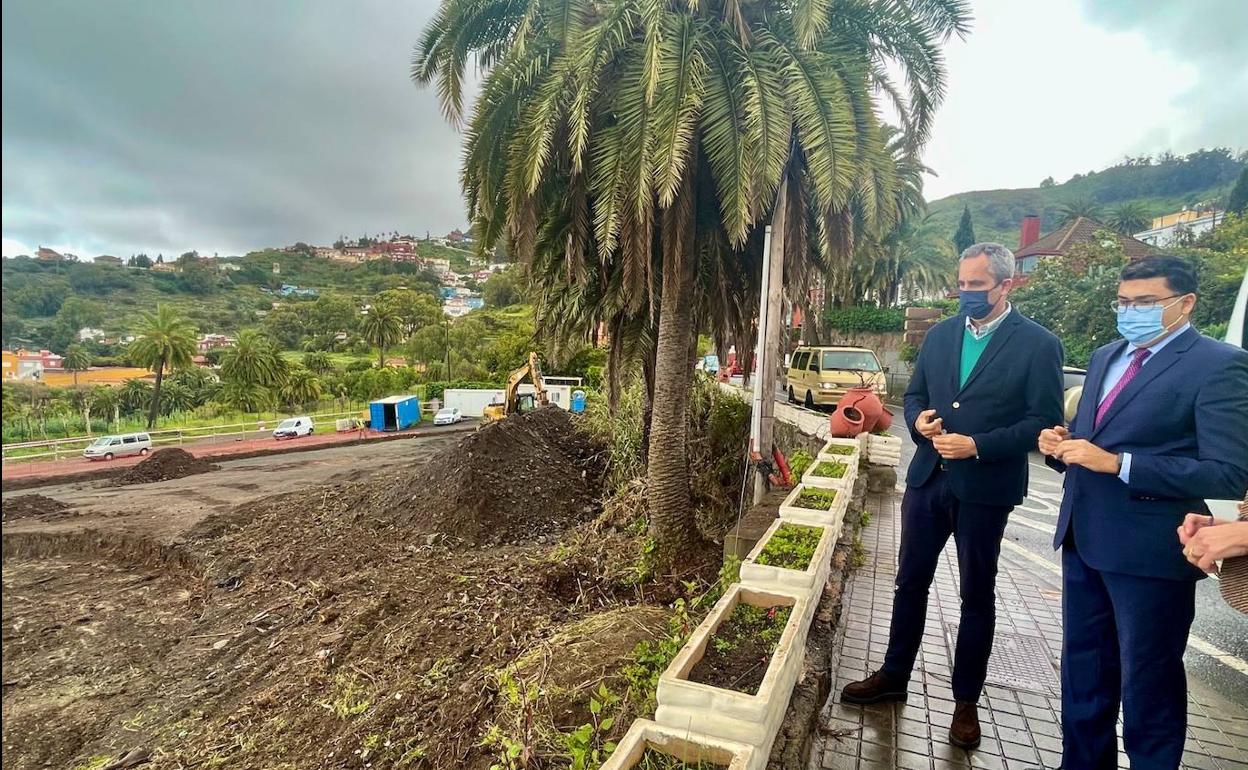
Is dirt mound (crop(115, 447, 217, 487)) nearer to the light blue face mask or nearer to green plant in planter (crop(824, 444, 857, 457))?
green plant in planter (crop(824, 444, 857, 457))

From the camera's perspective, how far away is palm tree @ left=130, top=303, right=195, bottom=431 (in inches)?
1208

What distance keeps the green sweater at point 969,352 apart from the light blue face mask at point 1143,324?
1.83 feet

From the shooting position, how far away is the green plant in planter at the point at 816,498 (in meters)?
4.45

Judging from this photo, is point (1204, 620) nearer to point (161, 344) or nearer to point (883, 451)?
point (883, 451)

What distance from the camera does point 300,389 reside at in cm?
4109

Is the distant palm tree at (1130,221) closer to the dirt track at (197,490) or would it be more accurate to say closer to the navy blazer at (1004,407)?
the dirt track at (197,490)

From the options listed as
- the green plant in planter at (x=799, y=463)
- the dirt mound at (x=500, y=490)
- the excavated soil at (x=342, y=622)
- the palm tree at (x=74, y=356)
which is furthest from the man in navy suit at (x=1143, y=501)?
the dirt mound at (x=500, y=490)

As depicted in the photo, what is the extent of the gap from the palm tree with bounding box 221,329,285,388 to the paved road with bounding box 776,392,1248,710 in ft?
136

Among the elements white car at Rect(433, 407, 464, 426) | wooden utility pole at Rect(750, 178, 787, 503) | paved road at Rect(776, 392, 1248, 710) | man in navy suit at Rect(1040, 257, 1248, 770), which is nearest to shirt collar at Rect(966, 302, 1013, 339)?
man in navy suit at Rect(1040, 257, 1248, 770)

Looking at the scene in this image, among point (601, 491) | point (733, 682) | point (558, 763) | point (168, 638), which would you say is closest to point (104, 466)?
point (168, 638)

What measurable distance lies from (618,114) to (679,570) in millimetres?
5751

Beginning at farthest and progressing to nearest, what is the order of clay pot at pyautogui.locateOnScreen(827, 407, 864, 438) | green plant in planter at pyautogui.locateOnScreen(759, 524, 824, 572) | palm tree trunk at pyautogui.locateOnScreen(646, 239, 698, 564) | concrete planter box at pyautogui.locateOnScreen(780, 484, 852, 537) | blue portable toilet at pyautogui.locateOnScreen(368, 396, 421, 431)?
blue portable toilet at pyautogui.locateOnScreen(368, 396, 421, 431) < palm tree trunk at pyautogui.locateOnScreen(646, 239, 698, 564) < clay pot at pyautogui.locateOnScreen(827, 407, 864, 438) < concrete planter box at pyautogui.locateOnScreen(780, 484, 852, 537) < green plant in planter at pyautogui.locateOnScreen(759, 524, 824, 572)

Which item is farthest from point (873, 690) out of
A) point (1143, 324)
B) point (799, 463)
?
point (799, 463)

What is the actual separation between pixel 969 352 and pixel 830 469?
2.68m
